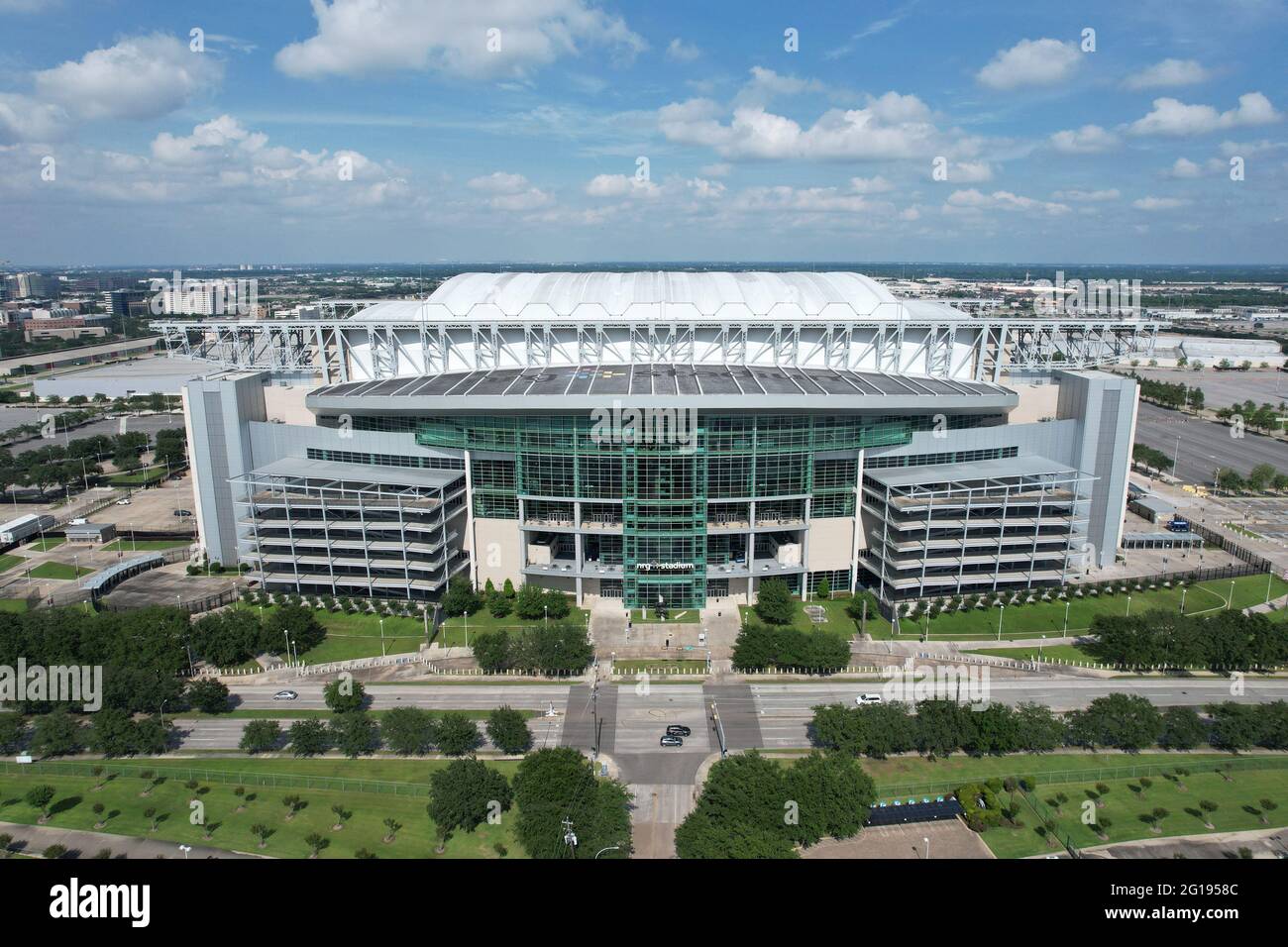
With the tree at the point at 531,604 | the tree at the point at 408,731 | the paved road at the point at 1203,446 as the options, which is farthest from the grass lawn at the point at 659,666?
the paved road at the point at 1203,446

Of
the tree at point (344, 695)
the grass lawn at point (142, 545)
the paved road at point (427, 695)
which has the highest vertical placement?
the grass lawn at point (142, 545)

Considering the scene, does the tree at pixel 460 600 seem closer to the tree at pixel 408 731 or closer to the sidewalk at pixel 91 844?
the tree at pixel 408 731

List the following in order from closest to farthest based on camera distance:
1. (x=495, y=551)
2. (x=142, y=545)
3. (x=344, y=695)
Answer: (x=344, y=695)
(x=495, y=551)
(x=142, y=545)

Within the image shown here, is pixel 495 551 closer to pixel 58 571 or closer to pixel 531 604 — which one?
pixel 531 604

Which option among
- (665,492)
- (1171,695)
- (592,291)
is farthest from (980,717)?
(592,291)

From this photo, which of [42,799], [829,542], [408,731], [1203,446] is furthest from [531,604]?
[1203,446]

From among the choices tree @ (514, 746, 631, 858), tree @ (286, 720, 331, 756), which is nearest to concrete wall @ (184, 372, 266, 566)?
tree @ (286, 720, 331, 756)
